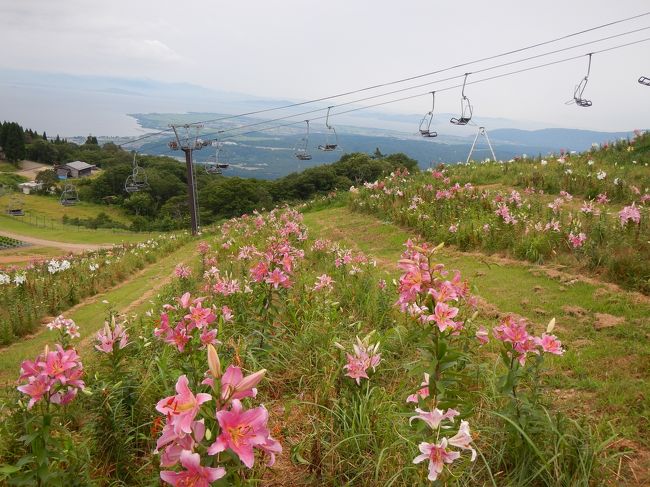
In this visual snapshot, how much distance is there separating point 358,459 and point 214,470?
137 centimetres

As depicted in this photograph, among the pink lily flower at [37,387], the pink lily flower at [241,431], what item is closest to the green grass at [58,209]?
the pink lily flower at [37,387]

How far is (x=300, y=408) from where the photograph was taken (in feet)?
9.99

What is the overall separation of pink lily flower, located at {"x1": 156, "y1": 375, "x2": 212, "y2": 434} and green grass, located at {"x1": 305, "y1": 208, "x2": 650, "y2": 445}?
2.35m

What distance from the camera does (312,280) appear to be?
18.0 ft

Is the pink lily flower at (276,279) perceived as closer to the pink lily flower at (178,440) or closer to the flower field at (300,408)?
the flower field at (300,408)

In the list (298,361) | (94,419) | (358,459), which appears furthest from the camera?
(298,361)

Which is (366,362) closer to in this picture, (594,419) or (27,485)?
(594,419)

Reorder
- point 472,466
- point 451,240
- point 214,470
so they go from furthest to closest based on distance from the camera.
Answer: point 451,240 → point 472,466 → point 214,470

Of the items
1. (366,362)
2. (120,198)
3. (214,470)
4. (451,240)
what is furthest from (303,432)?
(120,198)

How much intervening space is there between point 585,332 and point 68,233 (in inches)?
2155

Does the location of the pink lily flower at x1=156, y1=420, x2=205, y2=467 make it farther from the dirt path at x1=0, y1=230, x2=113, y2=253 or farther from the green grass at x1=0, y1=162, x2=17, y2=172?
the green grass at x1=0, y1=162, x2=17, y2=172

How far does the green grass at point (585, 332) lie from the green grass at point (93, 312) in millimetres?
3982

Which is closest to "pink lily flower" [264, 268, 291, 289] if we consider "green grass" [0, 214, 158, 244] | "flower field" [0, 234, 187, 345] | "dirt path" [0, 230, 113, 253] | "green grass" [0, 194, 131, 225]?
"flower field" [0, 234, 187, 345]

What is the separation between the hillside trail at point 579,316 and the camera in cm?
293
